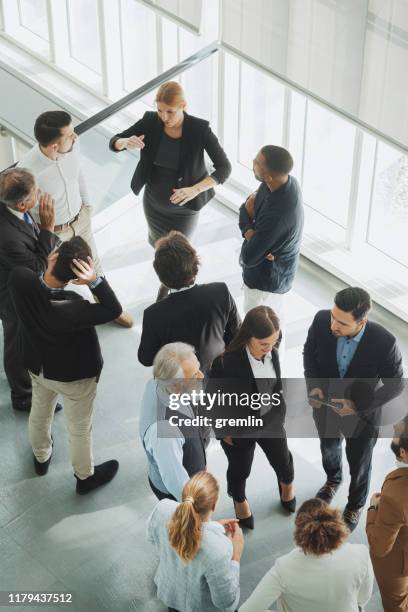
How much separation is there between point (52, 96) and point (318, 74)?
426cm

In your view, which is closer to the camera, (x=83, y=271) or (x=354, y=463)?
(x=83, y=271)

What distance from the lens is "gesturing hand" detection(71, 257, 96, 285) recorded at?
4602 mm

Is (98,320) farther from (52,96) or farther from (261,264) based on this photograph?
(52,96)

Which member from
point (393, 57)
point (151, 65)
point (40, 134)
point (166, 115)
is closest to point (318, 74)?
point (393, 57)

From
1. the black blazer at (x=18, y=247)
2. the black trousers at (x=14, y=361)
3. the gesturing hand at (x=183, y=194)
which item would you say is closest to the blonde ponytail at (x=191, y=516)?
the black blazer at (x=18, y=247)

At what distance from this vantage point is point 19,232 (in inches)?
209

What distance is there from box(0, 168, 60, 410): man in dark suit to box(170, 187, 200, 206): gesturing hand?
0.90 m

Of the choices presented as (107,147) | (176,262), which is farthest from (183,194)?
(176,262)

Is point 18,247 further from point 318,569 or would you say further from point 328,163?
point 328,163

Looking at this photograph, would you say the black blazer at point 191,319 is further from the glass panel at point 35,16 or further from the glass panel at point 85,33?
the glass panel at point 35,16

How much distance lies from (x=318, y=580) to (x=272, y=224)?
2325 millimetres

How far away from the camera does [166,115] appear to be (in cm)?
573

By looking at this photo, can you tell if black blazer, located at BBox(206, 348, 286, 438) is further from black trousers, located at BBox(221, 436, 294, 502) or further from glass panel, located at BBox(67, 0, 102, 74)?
glass panel, located at BBox(67, 0, 102, 74)

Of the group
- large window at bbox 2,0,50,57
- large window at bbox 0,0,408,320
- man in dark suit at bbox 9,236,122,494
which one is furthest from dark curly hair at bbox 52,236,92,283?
large window at bbox 2,0,50,57
